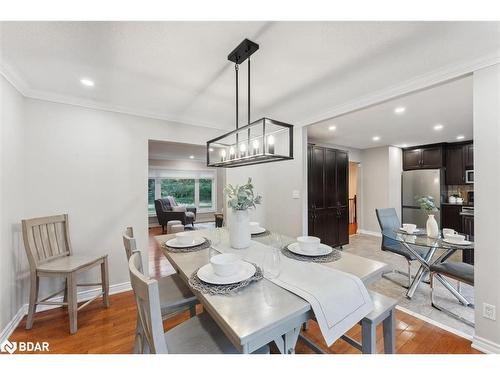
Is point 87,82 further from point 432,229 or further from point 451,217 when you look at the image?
point 451,217

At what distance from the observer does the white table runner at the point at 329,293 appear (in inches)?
37.1

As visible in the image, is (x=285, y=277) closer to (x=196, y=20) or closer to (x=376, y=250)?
(x=196, y=20)

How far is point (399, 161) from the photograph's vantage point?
5555 mm

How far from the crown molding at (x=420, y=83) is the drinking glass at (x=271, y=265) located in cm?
196

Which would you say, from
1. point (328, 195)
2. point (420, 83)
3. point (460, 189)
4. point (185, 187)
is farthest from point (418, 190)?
point (185, 187)

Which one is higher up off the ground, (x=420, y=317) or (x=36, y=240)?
(x=36, y=240)

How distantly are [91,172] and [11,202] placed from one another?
71cm

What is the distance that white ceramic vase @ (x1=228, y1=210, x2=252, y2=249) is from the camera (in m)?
1.71

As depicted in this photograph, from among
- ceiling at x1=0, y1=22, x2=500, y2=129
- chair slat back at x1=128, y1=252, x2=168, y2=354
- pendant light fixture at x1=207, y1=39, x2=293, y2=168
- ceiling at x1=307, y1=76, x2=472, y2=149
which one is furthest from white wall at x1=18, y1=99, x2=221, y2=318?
ceiling at x1=307, y1=76, x2=472, y2=149

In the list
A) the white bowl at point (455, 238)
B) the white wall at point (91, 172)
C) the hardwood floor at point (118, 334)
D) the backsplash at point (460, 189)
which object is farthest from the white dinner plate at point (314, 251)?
the backsplash at point (460, 189)

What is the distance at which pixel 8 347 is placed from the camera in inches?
69.2

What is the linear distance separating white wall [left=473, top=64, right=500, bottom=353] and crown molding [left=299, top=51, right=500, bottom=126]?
0.06 m
